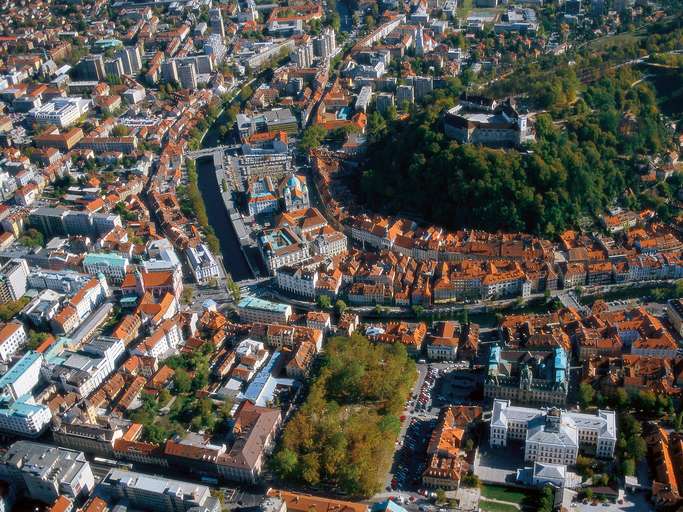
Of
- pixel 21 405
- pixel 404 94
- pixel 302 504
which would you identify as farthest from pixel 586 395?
pixel 404 94

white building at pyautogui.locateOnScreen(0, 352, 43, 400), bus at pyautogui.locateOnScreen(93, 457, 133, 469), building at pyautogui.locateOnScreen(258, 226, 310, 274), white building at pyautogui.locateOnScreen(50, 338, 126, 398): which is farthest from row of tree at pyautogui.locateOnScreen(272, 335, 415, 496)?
white building at pyautogui.locateOnScreen(0, 352, 43, 400)

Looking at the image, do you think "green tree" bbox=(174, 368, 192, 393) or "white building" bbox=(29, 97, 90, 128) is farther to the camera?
"white building" bbox=(29, 97, 90, 128)

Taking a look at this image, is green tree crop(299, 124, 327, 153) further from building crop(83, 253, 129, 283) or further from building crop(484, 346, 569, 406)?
building crop(484, 346, 569, 406)

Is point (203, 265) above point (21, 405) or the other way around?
the other way around

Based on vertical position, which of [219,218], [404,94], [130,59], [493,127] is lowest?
[219,218]

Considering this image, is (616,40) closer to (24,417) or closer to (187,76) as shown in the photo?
(187,76)

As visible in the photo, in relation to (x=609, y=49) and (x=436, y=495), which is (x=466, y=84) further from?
(x=436, y=495)

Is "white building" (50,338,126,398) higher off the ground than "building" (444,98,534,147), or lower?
lower
